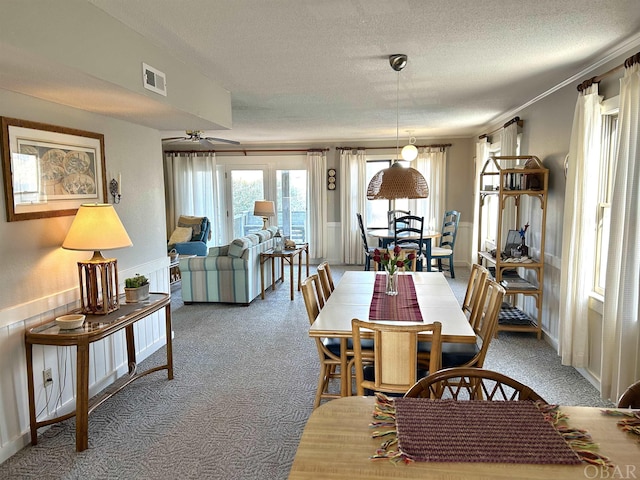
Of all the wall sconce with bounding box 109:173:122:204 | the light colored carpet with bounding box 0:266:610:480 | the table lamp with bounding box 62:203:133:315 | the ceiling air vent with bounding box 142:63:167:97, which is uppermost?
the ceiling air vent with bounding box 142:63:167:97

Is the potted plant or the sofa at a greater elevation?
the potted plant

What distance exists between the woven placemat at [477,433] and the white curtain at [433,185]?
22.9 feet

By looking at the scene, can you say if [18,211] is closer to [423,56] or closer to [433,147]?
[423,56]

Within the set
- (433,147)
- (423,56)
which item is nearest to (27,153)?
(423,56)

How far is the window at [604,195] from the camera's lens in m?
3.43

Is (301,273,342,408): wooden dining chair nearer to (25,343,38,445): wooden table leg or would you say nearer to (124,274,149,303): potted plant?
(124,274,149,303): potted plant

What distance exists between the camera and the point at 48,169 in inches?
110

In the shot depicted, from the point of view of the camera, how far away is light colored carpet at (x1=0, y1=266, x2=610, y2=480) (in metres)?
2.45

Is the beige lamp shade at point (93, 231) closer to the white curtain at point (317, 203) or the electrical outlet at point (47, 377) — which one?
the electrical outlet at point (47, 377)

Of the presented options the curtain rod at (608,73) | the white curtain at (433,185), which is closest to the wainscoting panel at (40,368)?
the curtain rod at (608,73)

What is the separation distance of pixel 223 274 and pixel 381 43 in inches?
145

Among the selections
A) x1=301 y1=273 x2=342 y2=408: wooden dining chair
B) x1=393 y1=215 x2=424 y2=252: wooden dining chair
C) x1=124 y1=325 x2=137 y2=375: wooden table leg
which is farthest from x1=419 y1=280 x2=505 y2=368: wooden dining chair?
x1=393 y1=215 x2=424 y2=252: wooden dining chair

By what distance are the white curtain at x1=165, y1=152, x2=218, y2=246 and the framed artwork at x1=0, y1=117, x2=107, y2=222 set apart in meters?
5.46

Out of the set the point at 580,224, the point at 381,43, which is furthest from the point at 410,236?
the point at 381,43
